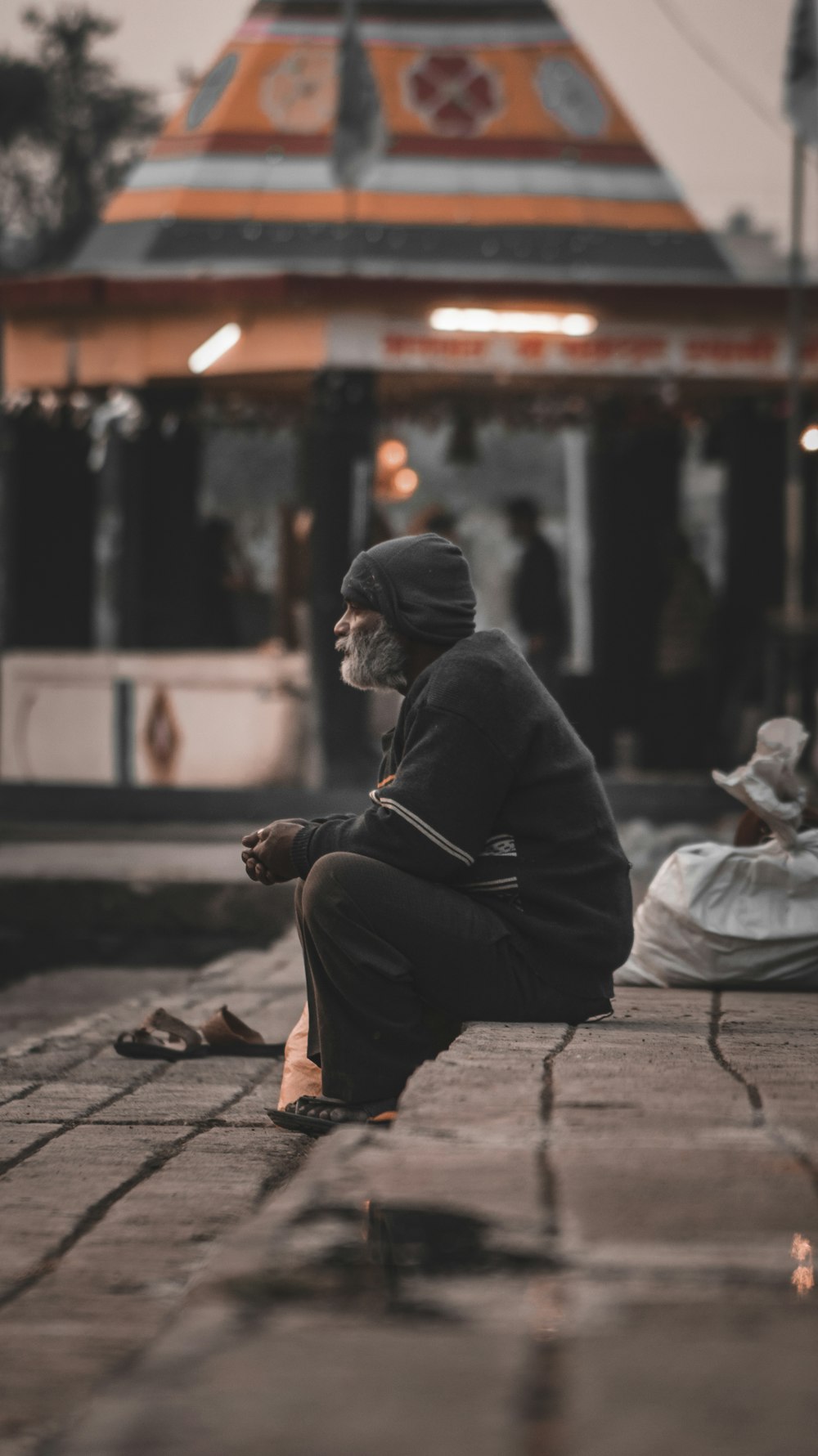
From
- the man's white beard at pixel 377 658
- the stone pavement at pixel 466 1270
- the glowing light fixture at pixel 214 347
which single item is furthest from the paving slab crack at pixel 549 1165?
the glowing light fixture at pixel 214 347

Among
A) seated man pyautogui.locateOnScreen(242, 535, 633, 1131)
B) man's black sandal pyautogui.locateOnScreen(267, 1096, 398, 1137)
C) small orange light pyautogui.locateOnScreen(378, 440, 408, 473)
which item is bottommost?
man's black sandal pyautogui.locateOnScreen(267, 1096, 398, 1137)

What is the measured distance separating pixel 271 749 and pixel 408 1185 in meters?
10.00

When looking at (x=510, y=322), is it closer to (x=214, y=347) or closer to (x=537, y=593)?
(x=214, y=347)

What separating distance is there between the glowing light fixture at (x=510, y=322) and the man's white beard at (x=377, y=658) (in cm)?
824

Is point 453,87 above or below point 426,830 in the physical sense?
above

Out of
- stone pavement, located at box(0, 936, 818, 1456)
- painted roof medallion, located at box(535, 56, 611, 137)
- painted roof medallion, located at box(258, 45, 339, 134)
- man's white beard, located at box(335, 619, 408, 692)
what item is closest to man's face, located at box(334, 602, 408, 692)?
man's white beard, located at box(335, 619, 408, 692)

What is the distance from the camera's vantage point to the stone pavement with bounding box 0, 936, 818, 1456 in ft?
6.29

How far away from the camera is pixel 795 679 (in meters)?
→ 11.9

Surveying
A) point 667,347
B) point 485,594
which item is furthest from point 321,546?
point 485,594

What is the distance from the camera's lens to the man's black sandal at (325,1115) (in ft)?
13.3

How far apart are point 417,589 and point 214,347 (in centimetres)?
860

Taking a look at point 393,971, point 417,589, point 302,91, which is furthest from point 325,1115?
point 302,91

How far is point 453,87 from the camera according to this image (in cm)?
1377

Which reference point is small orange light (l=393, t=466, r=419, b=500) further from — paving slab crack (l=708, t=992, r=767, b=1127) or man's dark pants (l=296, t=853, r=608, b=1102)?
man's dark pants (l=296, t=853, r=608, b=1102)
